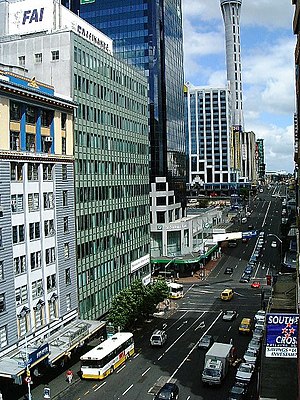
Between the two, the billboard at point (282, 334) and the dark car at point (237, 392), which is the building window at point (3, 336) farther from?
the billboard at point (282, 334)

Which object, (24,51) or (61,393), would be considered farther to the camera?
(24,51)

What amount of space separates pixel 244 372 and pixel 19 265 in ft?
81.3

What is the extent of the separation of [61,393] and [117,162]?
36.2 metres

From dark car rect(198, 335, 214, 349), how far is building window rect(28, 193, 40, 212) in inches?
1021

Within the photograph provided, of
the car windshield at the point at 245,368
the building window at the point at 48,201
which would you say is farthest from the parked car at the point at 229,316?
the building window at the point at 48,201

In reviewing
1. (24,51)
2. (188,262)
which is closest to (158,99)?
(188,262)

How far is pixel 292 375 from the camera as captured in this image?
40344 millimetres

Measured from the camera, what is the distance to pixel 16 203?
5153 centimetres

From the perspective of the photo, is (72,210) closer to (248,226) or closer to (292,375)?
(292,375)

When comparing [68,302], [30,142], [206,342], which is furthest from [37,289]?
[206,342]

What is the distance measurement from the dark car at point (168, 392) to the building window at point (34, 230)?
20.3 metres

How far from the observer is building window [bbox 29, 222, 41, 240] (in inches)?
2117

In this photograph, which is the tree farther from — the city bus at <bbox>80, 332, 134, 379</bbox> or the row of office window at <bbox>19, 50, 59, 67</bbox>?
the row of office window at <bbox>19, 50, 59, 67</bbox>

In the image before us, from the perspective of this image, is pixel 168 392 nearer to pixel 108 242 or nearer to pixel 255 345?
pixel 255 345
